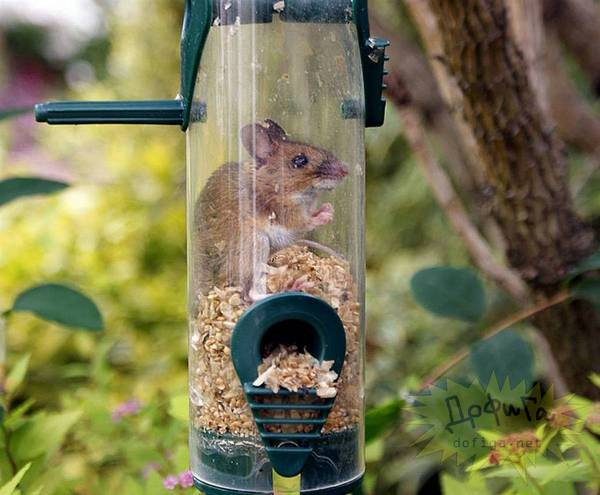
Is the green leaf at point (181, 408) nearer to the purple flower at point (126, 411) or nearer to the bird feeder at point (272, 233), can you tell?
the bird feeder at point (272, 233)

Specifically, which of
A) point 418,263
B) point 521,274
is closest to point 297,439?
point 521,274

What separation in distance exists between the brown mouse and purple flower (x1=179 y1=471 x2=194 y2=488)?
26 cm

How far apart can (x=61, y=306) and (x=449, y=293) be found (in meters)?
0.62

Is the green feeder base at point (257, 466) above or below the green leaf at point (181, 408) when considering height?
below

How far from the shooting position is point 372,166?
322 cm

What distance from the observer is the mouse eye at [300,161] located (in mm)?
1089

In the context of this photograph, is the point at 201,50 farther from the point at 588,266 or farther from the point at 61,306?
the point at 588,266

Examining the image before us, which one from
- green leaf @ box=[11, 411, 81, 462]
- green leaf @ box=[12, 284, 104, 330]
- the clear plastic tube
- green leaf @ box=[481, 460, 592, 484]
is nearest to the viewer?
green leaf @ box=[481, 460, 592, 484]

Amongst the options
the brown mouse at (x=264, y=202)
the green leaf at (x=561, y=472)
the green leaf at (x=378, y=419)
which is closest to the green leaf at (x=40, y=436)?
the brown mouse at (x=264, y=202)

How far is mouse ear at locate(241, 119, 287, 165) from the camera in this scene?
1088 millimetres

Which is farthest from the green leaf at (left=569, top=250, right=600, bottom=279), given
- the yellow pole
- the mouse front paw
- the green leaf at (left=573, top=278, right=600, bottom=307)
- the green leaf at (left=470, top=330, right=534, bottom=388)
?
the yellow pole

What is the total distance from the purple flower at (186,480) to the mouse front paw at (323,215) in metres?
0.37

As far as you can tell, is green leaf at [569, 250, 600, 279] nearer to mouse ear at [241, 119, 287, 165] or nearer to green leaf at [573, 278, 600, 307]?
green leaf at [573, 278, 600, 307]

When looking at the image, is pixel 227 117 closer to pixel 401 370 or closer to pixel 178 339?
pixel 401 370
